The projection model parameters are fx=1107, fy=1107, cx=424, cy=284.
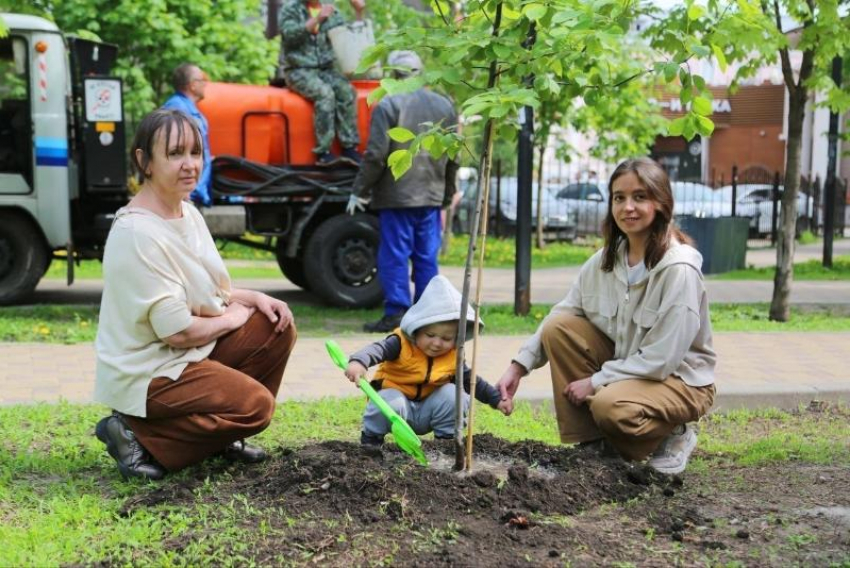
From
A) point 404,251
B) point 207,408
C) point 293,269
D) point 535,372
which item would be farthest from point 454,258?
point 207,408

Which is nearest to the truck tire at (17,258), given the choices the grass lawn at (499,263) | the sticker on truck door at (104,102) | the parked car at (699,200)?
the sticker on truck door at (104,102)

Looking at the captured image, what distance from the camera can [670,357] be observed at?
433cm

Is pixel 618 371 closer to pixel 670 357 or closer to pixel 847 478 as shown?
pixel 670 357

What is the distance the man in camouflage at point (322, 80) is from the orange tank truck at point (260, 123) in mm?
142

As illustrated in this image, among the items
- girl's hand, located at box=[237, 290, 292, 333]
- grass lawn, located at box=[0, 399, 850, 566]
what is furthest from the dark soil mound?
girl's hand, located at box=[237, 290, 292, 333]

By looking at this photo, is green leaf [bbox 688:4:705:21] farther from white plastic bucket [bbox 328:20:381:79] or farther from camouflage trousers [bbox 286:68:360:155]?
camouflage trousers [bbox 286:68:360:155]

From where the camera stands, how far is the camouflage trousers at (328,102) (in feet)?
33.7

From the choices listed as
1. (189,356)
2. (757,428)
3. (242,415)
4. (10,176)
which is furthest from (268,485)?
(10,176)

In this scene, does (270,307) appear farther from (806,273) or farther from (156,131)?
(806,273)

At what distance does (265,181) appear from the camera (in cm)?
1017

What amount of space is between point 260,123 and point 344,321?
84.9 inches

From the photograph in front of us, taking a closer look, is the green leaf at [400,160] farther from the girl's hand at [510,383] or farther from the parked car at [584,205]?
the parked car at [584,205]

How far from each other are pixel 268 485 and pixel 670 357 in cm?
162

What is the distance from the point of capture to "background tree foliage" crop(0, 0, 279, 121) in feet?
48.9
